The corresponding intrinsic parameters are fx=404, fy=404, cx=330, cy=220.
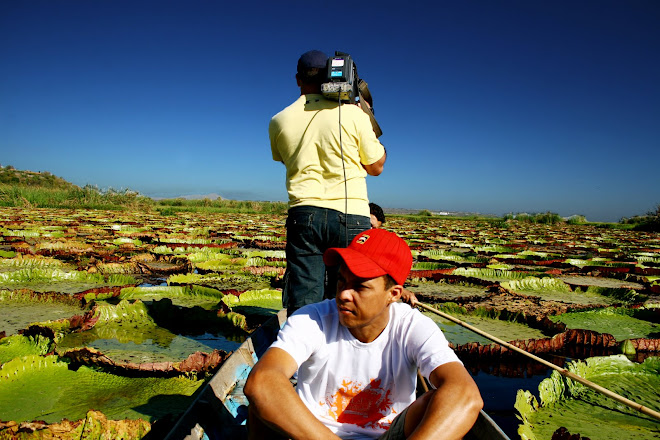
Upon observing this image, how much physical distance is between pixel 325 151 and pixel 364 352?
2.99 ft

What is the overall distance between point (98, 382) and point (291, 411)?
1185mm

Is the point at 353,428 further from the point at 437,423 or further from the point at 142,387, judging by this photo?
the point at 142,387

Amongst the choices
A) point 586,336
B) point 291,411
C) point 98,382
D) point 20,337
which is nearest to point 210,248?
point 20,337

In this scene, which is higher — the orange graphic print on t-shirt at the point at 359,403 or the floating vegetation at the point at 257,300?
the orange graphic print on t-shirt at the point at 359,403

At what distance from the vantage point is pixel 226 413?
1386 mm

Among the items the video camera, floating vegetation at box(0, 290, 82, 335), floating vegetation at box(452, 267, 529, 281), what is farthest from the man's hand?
floating vegetation at box(452, 267, 529, 281)

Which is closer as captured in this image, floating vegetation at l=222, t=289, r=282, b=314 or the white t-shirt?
the white t-shirt

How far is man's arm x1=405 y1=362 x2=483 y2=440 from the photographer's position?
3.11 feet

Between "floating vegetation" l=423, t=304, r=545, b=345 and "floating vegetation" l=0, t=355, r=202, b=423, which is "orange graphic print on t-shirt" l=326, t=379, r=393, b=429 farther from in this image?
"floating vegetation" l=423, t=304, r=545, b=345

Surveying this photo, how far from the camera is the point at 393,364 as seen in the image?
1215 mm

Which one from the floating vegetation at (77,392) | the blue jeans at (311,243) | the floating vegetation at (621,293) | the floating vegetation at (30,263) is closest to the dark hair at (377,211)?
the blue jeans at (311,243)

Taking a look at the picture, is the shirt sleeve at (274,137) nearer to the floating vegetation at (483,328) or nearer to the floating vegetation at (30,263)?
the floating vegetation at (483,328)

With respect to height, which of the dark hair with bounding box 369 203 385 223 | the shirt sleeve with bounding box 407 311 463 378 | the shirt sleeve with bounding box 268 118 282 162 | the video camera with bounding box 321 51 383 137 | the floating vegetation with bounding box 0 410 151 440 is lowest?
the floating vegetation with bounding box 0 410 151 440

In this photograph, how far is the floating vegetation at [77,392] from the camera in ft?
4.85
